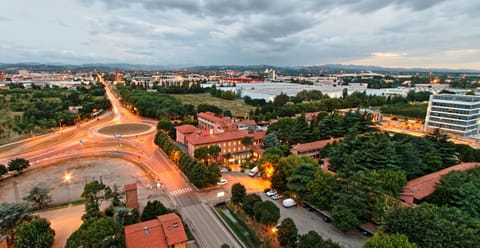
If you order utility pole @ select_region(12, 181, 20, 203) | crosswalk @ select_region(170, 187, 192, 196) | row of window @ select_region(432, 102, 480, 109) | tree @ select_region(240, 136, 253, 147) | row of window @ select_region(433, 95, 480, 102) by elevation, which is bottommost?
utility pole @ select_region(12, 181, 20, 203)

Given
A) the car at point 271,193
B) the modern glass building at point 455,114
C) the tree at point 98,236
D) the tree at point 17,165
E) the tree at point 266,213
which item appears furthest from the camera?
the modern glass building at point 455,114

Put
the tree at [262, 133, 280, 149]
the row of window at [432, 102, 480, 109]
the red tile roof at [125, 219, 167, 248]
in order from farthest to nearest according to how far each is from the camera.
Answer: the row of window at [432, 102, 480, 109], the tree at [262, 133, 280, 149], the red tile roof at [125, 219, 167, 248]

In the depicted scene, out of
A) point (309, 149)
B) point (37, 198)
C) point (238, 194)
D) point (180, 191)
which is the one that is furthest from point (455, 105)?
point (37, 198)

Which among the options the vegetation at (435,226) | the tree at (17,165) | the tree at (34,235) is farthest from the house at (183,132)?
the vegetation at (435,226)

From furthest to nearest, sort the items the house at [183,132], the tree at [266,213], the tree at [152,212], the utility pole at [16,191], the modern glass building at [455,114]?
1. the modern glass building at [455,114]
2. the house at [183,132]
3. the utility pole at [16,191]
4. the tree at [152,212]
5. the tree at [266,213]

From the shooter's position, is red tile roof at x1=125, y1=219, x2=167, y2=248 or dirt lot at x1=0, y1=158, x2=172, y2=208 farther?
dirt lot at x1=0, y1=158, x2=172, y2=208

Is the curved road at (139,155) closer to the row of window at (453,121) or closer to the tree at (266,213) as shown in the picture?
the tree at (266,213)

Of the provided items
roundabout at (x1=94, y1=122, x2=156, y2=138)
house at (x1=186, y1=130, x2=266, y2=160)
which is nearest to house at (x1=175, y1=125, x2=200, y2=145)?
house at (x1=186, y1=130, x2=266, y2=160)

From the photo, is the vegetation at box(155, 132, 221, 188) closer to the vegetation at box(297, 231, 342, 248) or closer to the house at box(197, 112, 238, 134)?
the house at box(197, 112, 238, 134)
